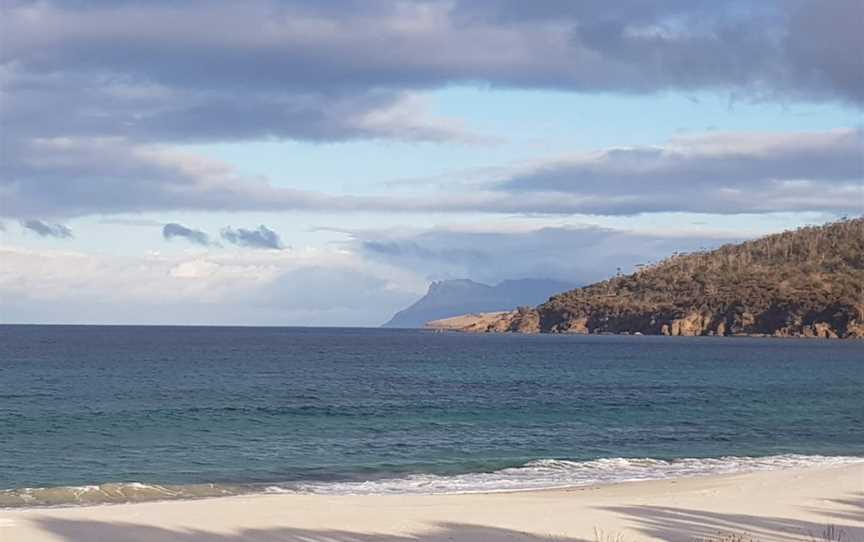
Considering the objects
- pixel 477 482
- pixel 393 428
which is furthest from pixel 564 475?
pixel 393 428

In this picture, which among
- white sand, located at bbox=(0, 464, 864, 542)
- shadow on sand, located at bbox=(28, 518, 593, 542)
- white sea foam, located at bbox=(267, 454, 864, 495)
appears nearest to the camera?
shadow on sand, located at bbox=(28, 518, 593, 542)

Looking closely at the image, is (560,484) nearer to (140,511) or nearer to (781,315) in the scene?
A: (140,511)

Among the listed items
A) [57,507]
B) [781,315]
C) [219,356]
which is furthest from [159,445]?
[781,315]

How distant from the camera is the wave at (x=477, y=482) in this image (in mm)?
26469

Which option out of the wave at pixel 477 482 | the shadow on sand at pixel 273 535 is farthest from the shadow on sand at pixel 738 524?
the wave at pixel 477 482

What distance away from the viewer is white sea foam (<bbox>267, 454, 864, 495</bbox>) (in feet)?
90.7

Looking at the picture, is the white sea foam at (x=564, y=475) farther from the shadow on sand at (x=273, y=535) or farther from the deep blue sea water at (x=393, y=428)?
the shadow on sand at (x=273, y=535)

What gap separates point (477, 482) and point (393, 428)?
13.4m

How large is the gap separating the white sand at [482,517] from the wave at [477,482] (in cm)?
187

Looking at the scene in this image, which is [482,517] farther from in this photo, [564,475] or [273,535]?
[564,475]

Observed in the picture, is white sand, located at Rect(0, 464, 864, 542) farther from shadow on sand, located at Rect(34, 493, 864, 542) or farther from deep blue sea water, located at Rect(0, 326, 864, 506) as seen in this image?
deep blue sea water, located at Rect(0, 326, 864, 506)

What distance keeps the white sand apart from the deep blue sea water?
3.42 metres

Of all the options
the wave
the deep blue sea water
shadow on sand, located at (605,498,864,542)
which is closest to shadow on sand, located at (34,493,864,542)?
shadow on sand, located at (605,498,864,542)

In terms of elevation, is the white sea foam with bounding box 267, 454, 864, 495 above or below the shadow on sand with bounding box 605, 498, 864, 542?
below
